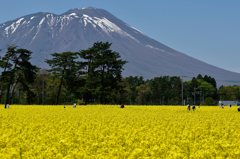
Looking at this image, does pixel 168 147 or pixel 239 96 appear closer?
pixel 168 147

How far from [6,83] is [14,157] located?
76654 millimetres

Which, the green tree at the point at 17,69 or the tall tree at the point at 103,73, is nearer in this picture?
the green tree at the point at 17,69

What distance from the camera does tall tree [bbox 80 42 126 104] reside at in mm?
85750

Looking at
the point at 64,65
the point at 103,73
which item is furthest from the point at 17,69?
the point at 103,73

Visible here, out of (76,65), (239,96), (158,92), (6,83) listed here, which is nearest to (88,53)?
(76,65)

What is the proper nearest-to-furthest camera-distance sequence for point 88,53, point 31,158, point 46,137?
point 31,158 → point 46,137 → point 88,53

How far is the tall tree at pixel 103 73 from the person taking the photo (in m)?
85.8

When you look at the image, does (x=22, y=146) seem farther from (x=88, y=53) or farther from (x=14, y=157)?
(x=88, y=53)

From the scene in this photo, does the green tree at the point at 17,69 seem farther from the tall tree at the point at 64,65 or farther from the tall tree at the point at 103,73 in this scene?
the tall tree at the point at 103,73

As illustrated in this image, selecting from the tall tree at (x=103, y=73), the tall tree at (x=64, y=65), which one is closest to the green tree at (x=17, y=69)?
the tall tree at (x=64, y=65)

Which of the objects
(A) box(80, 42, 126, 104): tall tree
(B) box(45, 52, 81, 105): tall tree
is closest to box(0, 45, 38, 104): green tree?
(B) box(45, 52, 81, 105): tall tree

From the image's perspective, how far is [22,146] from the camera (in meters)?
11.9

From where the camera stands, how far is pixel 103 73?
8831 centimetres

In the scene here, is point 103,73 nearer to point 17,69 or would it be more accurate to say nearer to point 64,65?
point 64,65
